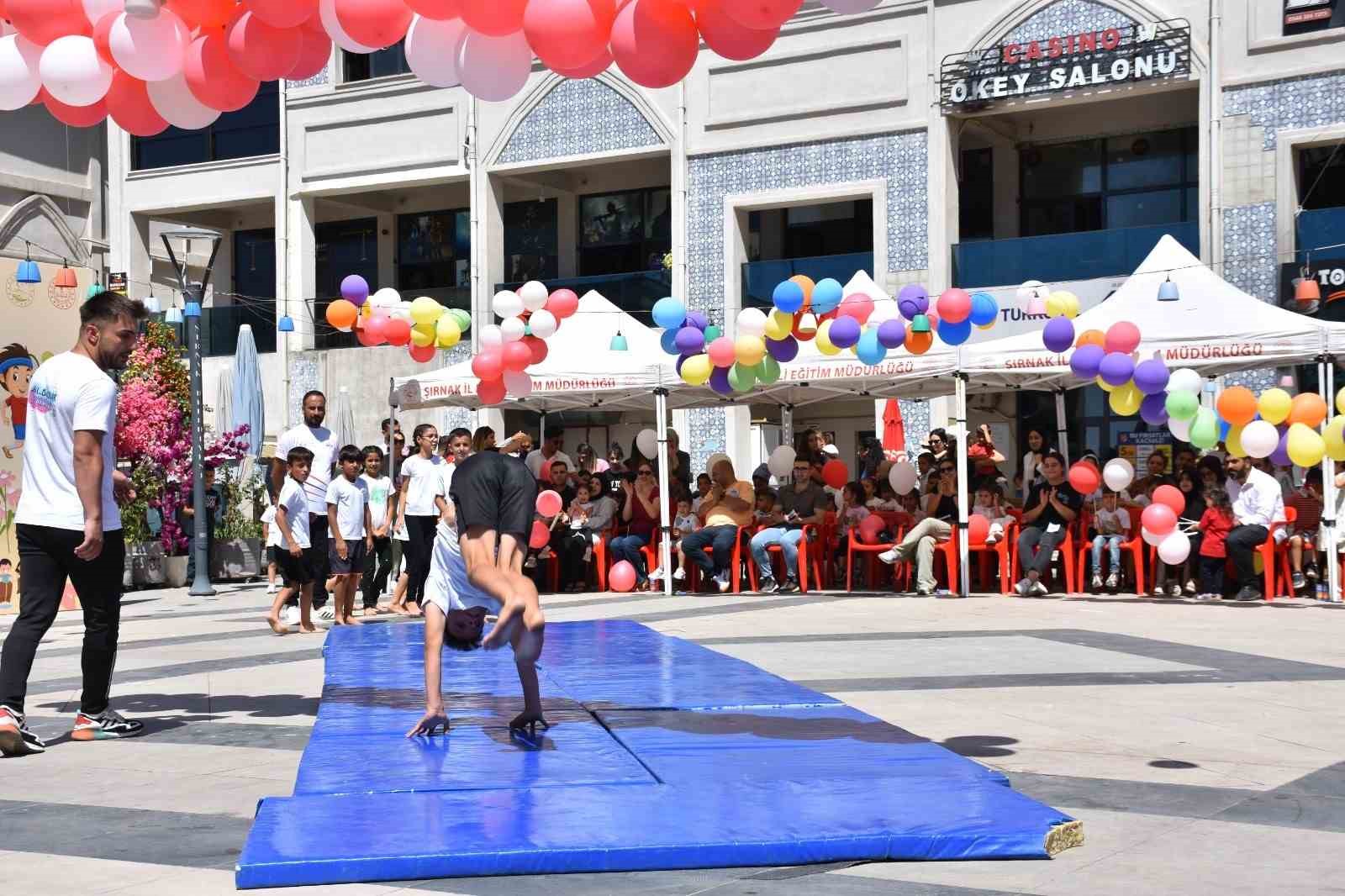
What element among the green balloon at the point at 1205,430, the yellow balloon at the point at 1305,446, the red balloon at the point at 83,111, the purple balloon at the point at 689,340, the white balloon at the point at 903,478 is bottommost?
the white balloon at the point at 903,478

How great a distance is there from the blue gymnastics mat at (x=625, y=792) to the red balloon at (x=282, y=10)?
2967 millimetres

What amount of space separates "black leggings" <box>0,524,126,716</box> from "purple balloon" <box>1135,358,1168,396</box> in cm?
865

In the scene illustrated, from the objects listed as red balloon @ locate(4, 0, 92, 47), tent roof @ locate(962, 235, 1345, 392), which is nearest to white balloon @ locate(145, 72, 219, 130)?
red balloon @ locate(4, 0, 92, 47)

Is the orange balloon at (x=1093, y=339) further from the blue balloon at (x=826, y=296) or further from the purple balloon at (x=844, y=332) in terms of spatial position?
the blue balloon at (x=826, y=296)

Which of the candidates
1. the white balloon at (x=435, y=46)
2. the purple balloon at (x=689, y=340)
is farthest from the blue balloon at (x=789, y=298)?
the white balloon at (x=435, y=46)

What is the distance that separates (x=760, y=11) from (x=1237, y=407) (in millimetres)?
7850

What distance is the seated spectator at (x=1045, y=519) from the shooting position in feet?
51.1

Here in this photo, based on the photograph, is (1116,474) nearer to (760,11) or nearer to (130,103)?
(760,11)

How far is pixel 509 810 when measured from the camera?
5.10 metres

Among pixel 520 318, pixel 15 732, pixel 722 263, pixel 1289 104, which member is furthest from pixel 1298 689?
pixel 722 263

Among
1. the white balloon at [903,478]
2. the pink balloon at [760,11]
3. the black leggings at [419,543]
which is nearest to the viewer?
the pink balloon at [760,11]

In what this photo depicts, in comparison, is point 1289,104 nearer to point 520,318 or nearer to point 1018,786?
point 520,318

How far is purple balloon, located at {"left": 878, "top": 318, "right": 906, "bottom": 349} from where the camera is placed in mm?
14922

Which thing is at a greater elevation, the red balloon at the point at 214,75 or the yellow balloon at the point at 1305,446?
the red balloon at the point at 214,75
